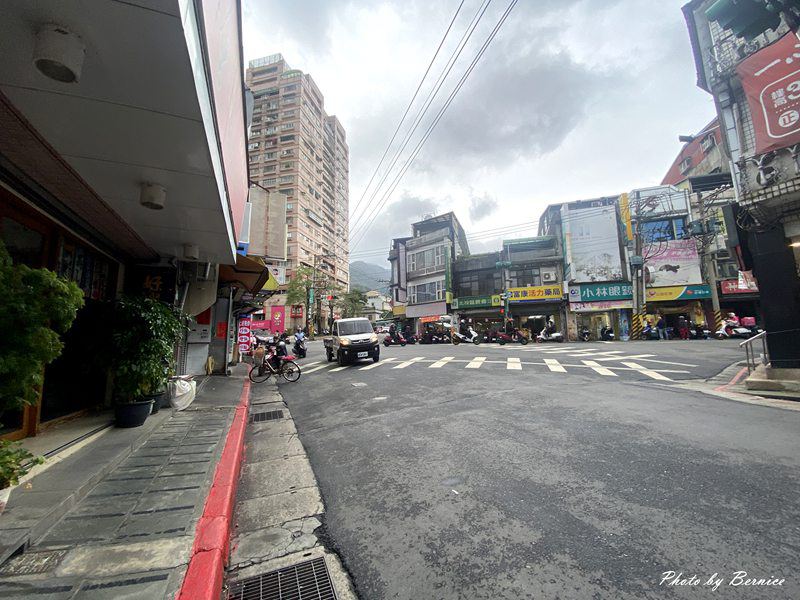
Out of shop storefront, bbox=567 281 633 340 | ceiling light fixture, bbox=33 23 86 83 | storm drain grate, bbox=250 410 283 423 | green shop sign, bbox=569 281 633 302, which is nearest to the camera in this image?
ceiling light fixture, bbox=33 23 86 83

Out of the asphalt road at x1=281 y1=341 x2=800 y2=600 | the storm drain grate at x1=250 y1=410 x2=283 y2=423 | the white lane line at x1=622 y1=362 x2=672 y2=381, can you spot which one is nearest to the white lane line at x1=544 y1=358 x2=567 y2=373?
the white lane line at x1=622 y1=362 x2=672 y2=381

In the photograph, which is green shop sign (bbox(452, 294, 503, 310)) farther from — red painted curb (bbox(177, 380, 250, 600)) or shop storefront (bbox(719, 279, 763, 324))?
red painted curb (bbox(177, 380, 250, 600))

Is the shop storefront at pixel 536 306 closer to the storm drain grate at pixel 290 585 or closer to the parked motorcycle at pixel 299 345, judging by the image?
the parked motorcycle at pixel 299 345

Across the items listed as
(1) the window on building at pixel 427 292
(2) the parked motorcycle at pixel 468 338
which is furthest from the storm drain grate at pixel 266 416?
(1) the window on building at pixel 427 292

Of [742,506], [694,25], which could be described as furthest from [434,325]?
[742,506]

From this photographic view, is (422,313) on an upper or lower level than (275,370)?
upper

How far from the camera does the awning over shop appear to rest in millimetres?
8470

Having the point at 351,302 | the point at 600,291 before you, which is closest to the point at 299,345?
the point at 600,291

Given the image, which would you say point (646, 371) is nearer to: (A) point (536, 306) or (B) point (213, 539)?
(B) point (213, 539)

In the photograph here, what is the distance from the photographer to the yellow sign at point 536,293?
2594cm

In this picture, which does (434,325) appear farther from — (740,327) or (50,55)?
(50,55)

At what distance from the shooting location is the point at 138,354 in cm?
485

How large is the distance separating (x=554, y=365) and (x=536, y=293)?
55.7 ft

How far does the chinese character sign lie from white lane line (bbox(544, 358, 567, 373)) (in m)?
7.06
